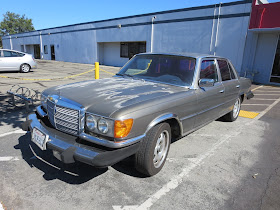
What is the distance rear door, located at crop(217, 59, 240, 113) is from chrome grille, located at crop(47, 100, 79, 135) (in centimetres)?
325

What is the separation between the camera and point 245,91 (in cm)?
571

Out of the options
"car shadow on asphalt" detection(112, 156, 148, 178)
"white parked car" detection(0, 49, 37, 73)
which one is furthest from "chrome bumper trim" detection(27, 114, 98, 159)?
"white parked car" detection(0, 49, 37, 73)

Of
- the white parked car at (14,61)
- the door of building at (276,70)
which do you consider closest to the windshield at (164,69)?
the door of building at (276,70)

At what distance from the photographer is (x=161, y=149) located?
3035 millimetres

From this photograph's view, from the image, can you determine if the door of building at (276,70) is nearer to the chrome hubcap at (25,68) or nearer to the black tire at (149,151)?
the black tire at (149,151)

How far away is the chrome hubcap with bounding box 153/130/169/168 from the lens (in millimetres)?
2933

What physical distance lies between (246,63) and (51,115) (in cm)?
1372

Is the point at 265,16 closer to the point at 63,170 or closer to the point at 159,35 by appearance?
the point at 159,35

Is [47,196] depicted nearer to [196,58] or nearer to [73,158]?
[73,158]

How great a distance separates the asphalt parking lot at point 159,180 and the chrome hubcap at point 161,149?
19 centimetres

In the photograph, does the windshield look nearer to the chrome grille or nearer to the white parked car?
the chrome grille

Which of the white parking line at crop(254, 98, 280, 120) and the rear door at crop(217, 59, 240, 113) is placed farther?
the white parking line at crop(254, 98, 280, 120)

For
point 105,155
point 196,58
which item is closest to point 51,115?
point 105,155

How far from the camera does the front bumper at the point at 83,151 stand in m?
2.21
